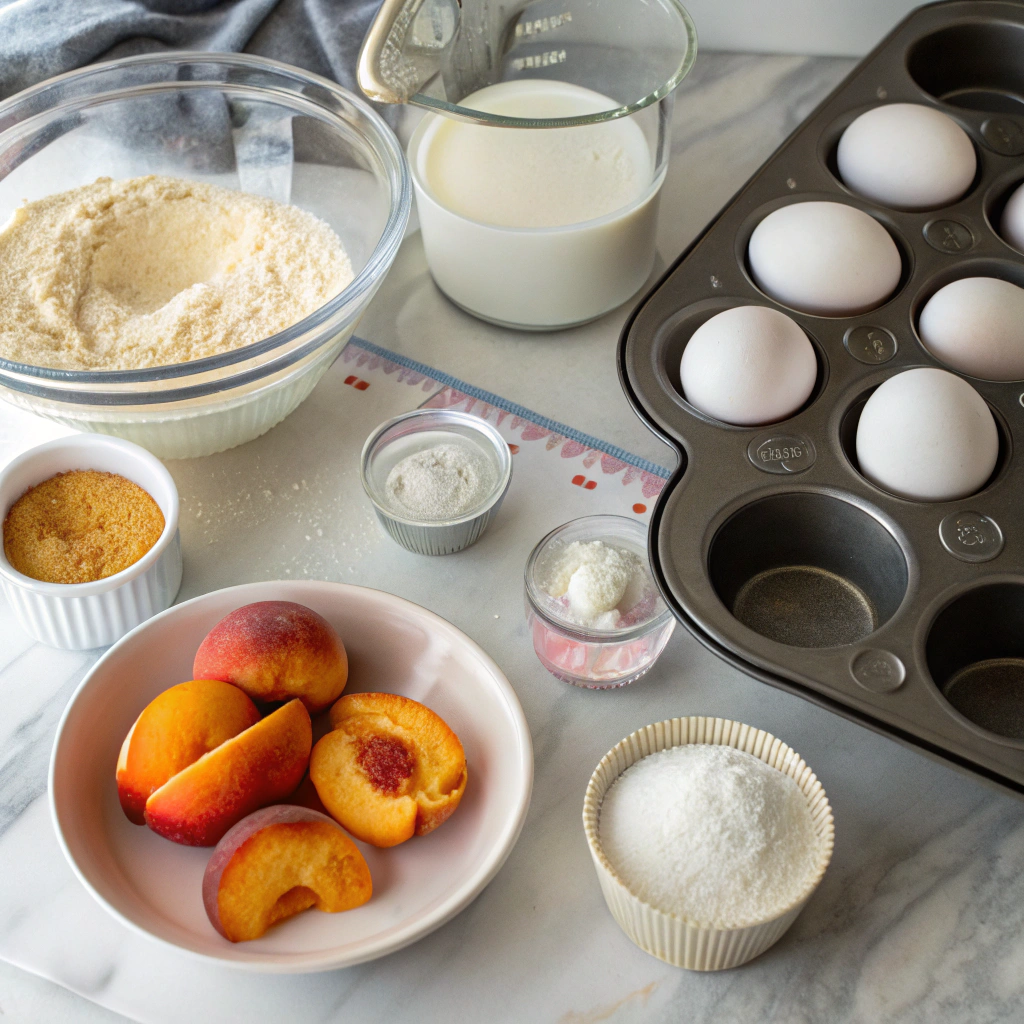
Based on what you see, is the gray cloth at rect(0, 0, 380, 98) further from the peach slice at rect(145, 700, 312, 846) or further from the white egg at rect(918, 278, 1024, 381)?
the peach slice at rect(145, 700, 312, 846)

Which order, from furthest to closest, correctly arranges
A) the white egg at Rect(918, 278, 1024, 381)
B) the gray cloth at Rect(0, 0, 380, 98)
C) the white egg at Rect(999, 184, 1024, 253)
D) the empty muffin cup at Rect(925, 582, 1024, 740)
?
1. the gray cloth at Rect(0, 0, 380, 98)
2. the white egg at Rect(999, 184, 1024, 253)
3. the white egg at Rect(918, 278, 1024, 381)
4. the empty muffin cup at Rect(925, 582, 1024, 740)

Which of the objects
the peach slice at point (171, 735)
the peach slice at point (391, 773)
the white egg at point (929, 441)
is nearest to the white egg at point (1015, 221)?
the white egg at point (929, 441)

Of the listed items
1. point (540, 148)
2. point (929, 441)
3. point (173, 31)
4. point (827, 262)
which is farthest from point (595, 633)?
point (173, 31)

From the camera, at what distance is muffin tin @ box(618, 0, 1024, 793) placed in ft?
2.19

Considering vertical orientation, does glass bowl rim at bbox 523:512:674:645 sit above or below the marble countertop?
above

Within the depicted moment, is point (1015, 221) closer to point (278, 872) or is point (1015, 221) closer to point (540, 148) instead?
point (540, 148)

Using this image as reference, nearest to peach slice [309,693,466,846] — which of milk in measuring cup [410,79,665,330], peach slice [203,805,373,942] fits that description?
peach slice [203,805,373,942]

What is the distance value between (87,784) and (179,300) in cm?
44

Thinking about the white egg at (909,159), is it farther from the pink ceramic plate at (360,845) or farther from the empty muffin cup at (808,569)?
the pink ceramic plate at (360,845)

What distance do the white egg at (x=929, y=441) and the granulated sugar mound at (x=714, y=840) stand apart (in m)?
0.26

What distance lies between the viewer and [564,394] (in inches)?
40.7

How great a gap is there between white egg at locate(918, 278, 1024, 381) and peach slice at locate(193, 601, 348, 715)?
56cm

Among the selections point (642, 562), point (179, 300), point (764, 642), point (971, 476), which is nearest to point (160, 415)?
point (179, 300)

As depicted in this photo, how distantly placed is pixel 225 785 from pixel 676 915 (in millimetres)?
292
